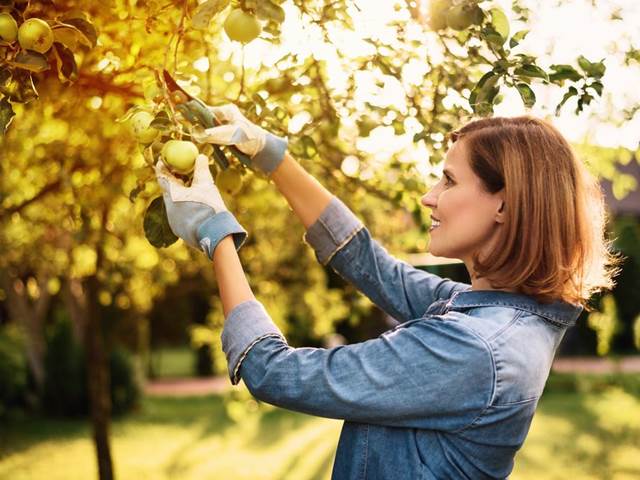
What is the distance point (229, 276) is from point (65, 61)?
1.97ft

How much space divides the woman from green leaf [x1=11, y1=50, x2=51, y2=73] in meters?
0.31

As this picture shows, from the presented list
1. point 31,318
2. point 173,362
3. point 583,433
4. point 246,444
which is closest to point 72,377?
point 31,318

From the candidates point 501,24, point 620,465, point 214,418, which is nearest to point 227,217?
point 501,24

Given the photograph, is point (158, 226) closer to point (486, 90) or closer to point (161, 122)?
point (161, 122)

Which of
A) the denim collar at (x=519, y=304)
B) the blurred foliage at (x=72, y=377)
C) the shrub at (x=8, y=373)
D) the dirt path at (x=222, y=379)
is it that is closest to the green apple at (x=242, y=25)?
the denim collar at (x=519, y=304)

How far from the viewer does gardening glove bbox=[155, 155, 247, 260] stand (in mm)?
1544

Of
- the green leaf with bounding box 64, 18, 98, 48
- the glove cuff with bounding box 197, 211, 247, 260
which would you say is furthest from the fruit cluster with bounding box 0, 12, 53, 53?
the glove cuff with bounding box 197, 211, 247, 260

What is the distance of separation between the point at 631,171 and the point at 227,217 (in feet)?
53.8

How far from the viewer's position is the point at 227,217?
1.57 m

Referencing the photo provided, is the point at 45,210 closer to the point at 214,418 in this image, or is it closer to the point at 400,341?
the point at 400,341

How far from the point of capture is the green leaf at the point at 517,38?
5.19 ft

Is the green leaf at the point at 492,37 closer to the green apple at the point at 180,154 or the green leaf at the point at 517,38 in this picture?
the green leaf at the point at 517,38

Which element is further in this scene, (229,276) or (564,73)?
(564,73)

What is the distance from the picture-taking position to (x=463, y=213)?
1575 millimetres
